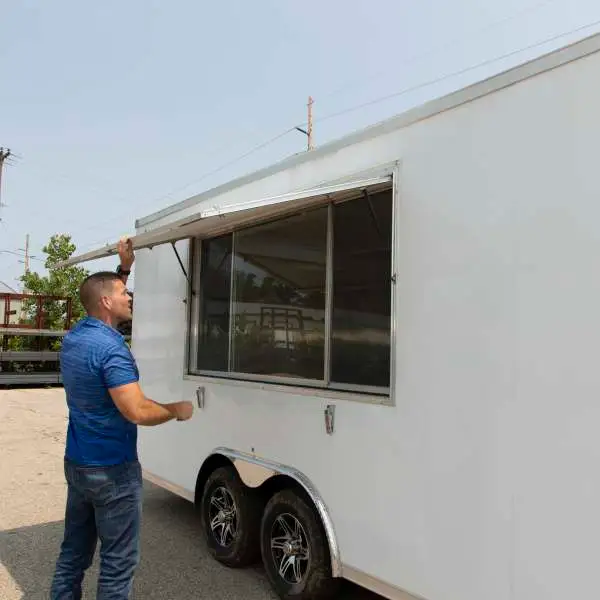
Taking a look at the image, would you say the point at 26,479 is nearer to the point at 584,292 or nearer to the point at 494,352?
the point at 494,352

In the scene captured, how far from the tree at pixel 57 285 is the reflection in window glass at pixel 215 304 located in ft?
54.3

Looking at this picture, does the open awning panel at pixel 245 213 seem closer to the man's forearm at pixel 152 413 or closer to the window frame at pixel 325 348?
the window frame at pixel 325 348

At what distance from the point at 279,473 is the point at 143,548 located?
1637 millimetres

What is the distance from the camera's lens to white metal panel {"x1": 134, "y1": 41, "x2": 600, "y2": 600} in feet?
7.07

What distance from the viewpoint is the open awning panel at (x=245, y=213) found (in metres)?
3.18

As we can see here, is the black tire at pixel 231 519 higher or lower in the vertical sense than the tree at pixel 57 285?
lower

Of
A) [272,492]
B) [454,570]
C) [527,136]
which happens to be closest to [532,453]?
[454,570]

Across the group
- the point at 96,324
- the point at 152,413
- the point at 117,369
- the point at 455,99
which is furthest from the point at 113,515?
the point at 455,99

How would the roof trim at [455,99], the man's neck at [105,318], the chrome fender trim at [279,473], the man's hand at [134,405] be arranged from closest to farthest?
the roof trim at [455,99] → the man's hand at [134,405] → the man's neck at [105,318] → the chrome fender trim at [279,473]

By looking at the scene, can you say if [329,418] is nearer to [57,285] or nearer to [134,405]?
[134,405]

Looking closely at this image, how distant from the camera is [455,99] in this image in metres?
2.68

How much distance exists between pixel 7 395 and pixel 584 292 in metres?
15.3

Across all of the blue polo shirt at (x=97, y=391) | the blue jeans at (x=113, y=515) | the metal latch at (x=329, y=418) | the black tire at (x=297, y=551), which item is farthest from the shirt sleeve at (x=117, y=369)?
the black tire at (x=297, y=551)

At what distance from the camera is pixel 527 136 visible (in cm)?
238
